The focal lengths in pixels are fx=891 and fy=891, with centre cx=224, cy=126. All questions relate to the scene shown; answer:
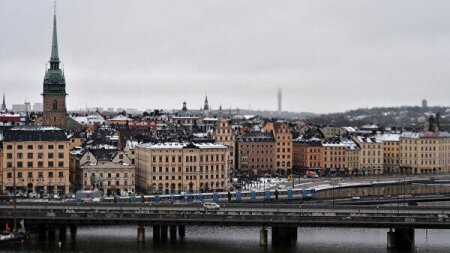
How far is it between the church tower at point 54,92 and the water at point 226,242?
56433 millimetres

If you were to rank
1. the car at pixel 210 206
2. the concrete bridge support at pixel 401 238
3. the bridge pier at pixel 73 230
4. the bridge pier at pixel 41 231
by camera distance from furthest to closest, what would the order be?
the car at pixel 210 206, the bridge pier at pixel 73 230, the bridge pier at pixel 41 231, the concrete bridge support at pixel 401 238

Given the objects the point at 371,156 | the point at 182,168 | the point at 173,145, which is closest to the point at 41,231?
the point at 182,168

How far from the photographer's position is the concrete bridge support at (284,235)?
61.5 m

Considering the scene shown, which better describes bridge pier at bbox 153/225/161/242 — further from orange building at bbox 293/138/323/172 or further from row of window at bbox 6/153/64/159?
orange building at bbox 293/138/323/172

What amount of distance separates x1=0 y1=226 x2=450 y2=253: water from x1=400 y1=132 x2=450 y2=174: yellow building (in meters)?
60.8

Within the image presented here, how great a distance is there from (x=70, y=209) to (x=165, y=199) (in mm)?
19954

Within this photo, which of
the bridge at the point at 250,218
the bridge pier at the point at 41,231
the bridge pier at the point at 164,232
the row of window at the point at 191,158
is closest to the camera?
the bridge at the point at 250,218

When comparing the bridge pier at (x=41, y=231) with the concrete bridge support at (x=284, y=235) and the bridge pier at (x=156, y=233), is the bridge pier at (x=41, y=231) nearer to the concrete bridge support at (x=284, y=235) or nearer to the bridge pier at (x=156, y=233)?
the bridge pier at (x=156, y=233)

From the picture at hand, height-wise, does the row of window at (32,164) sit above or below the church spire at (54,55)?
below

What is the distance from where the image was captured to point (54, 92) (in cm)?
12281

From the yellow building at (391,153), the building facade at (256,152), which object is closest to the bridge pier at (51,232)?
the building facade at (256,152)

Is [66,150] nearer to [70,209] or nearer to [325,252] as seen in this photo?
[70,209]

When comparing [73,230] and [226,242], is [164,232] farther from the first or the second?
[73,230]

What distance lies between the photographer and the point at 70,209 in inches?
2470
